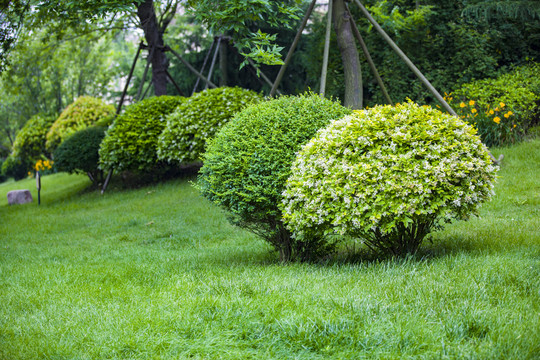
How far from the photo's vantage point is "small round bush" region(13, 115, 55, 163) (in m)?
19.7

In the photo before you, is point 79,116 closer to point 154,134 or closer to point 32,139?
point 32,139

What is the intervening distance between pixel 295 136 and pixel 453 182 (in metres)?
1.58

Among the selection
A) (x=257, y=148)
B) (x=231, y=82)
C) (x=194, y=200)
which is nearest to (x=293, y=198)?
(x=257, y=148)

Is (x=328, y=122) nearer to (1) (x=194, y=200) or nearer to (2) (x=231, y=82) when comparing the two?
(1) (x=194, y=200)

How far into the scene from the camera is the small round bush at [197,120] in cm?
1088

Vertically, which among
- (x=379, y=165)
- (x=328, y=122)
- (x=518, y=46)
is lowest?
(x=379, y=165)

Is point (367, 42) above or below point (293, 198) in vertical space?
above

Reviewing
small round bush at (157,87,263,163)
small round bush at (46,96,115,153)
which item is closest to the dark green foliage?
small round bush at (46,96,115,153)

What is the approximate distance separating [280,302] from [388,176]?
4.91ft

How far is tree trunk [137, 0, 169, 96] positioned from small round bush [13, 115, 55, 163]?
328 inches

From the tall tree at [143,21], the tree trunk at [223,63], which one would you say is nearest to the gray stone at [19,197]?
the tall tree at [143,21]

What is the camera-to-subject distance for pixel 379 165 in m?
4.20

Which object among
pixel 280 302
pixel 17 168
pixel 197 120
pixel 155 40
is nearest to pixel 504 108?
pixel 197 120

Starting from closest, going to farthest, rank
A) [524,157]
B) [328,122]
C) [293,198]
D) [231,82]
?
[293,198]
[328,122]
[524,157]
[231,82]
